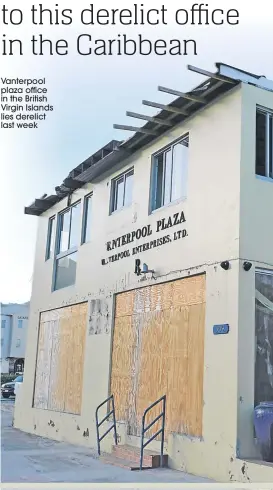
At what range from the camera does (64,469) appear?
9.30 meters

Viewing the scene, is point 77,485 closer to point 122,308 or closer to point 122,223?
point 122,308

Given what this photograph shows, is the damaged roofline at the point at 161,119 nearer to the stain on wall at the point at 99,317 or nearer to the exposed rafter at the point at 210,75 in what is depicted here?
the exposed rafter at the point at 210,75

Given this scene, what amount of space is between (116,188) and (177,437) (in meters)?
6.26

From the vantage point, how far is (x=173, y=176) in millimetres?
11328

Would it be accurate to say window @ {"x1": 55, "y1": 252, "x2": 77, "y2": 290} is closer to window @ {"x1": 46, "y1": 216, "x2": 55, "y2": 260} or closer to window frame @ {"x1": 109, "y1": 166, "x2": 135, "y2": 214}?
window @ {"x1": 46, "y1": 216, "x2": 55, "y2": 260}

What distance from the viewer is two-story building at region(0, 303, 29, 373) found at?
6316 centimetres

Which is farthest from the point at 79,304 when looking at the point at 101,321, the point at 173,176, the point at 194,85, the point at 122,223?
the point at 194,85

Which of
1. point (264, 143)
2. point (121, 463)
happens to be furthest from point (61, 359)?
point (264, 143)

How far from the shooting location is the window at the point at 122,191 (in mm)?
12914

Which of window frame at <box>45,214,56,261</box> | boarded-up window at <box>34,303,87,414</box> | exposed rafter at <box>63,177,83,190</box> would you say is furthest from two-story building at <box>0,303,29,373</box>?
exposed rafter at <box>63,177,83,190</box>

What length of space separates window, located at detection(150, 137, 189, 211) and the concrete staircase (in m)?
4.67

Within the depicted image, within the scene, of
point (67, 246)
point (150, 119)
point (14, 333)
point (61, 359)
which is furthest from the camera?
point (14, 333)

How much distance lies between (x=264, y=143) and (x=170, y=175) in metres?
2.27

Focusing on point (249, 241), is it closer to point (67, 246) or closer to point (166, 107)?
point (166, 107)
